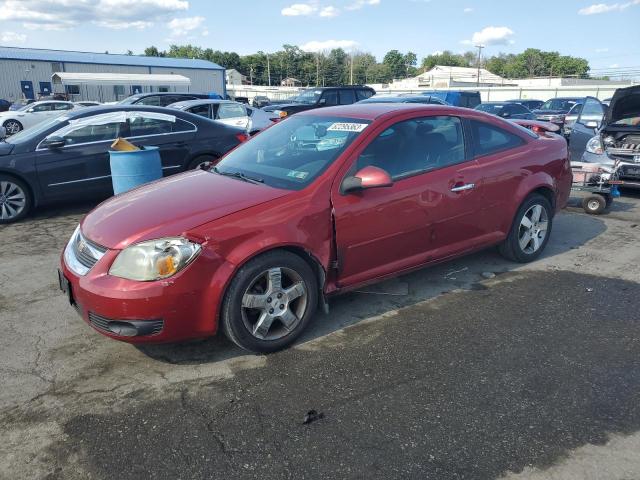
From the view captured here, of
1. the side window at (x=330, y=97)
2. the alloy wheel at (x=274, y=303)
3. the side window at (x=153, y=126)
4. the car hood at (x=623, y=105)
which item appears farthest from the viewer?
the side window at (x=330, y=97)

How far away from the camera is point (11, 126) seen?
18.8 metres

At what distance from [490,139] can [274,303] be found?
2625mm

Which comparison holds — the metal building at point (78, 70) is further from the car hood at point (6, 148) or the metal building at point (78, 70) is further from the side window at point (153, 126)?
the car hood at point (6, 148)

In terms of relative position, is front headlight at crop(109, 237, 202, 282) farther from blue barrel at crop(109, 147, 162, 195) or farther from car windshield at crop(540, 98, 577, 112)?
car windshield at crop(540, 98, 577, 112)

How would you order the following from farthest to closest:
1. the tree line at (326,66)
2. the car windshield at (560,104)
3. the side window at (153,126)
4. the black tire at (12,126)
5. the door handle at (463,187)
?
the tree line at (326,66) < the car windshield at (560,104) < the black tire at (12,126) < the side window at (153,126) < the door handle at (463,187)

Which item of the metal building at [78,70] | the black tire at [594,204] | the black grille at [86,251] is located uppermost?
the metal building at [78,70]

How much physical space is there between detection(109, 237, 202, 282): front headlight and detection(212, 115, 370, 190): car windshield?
876 millimetres

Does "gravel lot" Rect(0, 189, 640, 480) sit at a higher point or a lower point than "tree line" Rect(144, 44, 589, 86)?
lower

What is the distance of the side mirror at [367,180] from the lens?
11.6 feet

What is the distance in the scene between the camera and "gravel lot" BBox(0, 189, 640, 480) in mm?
2469

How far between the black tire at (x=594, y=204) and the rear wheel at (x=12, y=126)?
18.8 meters

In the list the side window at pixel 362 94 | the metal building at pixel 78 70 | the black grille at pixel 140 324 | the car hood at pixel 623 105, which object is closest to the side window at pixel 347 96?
the side window at pixel 362 94

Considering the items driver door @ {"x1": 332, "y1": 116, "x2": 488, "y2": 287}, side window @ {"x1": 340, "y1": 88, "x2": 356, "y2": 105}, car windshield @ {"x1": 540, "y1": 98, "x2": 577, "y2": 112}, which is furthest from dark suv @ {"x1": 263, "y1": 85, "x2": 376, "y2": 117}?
driver door @ {"x1": 332, "y1": 116, "x2": 488, "y2": 287}

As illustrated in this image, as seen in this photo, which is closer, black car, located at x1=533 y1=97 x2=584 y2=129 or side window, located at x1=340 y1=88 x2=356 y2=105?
side window, located at x1=340 y1=88 x2=356 y2=105
